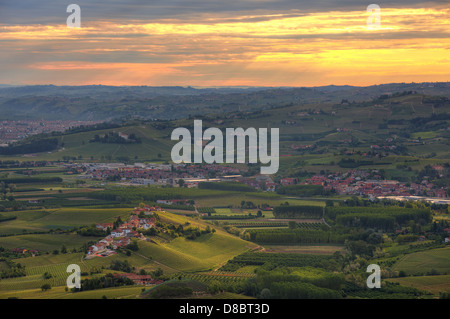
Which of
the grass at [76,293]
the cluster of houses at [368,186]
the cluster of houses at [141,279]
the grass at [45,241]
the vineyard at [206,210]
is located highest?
the cluster of houses at [368,186]

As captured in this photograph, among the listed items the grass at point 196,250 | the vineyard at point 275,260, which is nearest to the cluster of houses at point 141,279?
the grass at point 196,250

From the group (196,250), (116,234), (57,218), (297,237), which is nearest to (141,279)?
(196,250)

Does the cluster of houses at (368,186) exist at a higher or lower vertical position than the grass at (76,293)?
higher

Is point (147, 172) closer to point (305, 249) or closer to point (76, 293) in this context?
point (305, 249)

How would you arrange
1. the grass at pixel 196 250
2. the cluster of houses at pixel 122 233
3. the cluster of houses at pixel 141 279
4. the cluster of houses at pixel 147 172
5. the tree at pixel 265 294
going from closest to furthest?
the tree at pixel 265 294 → the cluster of houses at pixel 141 279 → the grass at pixel 196 250 → the cluster of houses at pixel 122 233 → the cluster of houses at pixel 147 172

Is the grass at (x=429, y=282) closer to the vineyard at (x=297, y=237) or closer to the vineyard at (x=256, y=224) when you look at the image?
the vineyard at (x=297, y=237)

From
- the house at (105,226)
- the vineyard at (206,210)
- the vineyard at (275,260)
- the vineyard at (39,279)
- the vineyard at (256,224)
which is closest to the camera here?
the vineyard at (39,279)

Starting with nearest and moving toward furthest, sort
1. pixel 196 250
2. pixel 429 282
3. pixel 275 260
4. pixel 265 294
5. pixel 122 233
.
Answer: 1. pixel 265 294
2. pixel 429 282
3. pixel 275 260
4. pixel 196 250
5. pixel 122 233

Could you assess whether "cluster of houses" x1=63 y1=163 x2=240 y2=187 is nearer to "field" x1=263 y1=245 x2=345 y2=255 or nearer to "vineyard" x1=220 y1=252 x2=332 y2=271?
"field" x1=263 y1=245 x2=345 y2=255

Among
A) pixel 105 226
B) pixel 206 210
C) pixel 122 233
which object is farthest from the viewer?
pixel 206 210

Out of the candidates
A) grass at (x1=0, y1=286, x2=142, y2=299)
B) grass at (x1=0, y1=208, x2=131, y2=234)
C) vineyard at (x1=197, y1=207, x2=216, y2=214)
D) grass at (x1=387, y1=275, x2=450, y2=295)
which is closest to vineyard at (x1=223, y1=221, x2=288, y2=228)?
vineyard at (x1=197, y1=207, x2=216, y2=214)
